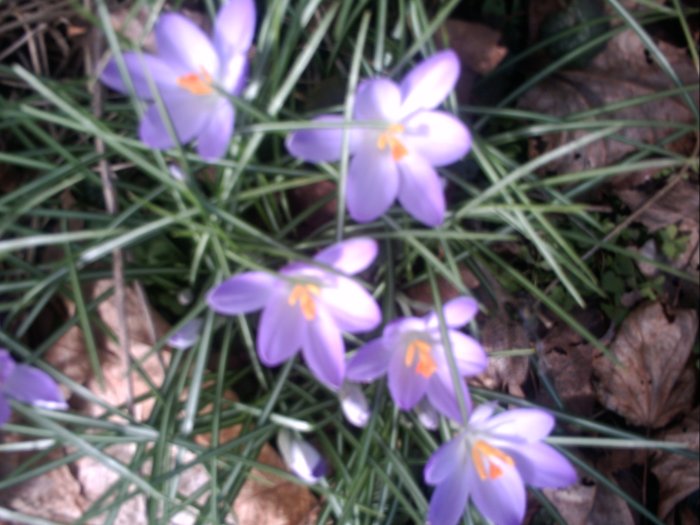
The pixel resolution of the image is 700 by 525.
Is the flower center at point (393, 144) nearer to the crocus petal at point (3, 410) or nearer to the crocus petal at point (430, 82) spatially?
the crocus petal at point (430, 82)

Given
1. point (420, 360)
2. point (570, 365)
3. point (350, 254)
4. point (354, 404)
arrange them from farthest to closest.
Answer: point (570, 365) → point (354, 404) → point (420, 360) → point (350, 254)

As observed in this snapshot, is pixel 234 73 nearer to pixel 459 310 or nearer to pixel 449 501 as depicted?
pixel 459 310

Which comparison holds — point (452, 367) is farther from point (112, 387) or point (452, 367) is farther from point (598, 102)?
point (598, 102)

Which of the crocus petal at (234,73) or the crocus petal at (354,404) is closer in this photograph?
the crocus petal at (234,73)

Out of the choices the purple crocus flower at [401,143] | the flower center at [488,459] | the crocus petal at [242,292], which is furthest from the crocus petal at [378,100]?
the flower center at [488,459]

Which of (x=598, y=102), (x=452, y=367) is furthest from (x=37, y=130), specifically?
(x=598, y=102)

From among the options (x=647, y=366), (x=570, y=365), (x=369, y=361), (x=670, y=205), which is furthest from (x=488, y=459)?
(x=670, y=205)

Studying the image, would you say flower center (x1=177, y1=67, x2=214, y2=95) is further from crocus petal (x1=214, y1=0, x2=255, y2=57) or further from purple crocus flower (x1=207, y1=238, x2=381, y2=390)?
purple crocus flower (x1=207, y1=238, x2=381, y2=390)
